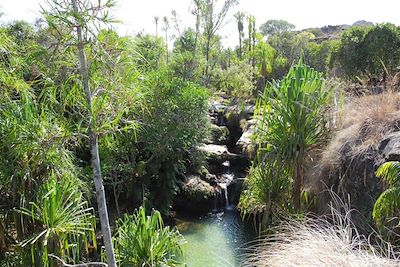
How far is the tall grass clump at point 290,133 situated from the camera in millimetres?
5535

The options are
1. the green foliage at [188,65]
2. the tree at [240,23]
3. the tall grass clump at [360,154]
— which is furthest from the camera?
the tree at [240,23]

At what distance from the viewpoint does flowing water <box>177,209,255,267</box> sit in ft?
23.9

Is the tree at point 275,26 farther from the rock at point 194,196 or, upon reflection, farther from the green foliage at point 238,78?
the rock at point 194,196

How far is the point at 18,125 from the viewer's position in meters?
3.99

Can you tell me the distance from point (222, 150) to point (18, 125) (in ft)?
29.3

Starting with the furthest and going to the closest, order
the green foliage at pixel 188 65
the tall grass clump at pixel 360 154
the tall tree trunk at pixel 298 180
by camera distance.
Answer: the green foliage at pixel 188 65, the tall tree trunk at pixel 298 180, the tall grass clump at pixel 360 154

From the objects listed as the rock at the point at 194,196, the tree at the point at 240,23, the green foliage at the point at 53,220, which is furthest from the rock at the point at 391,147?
the tree at the point at 240,23

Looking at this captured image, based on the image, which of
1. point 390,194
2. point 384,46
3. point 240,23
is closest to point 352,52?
point 384,46

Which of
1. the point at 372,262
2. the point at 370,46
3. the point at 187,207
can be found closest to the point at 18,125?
the point at 372,262

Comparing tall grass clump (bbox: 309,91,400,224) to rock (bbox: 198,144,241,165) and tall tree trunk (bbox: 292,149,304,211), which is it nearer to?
tall tree trunk (bbox: 292,149,304,211)

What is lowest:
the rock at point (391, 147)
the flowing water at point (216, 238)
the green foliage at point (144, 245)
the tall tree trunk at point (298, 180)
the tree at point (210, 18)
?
the flowing water at point (216, 238)

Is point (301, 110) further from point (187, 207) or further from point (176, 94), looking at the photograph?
point (187, 207)

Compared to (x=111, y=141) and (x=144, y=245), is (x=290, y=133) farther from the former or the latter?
(x=111, y=141)

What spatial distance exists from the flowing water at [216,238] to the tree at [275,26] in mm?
40527
